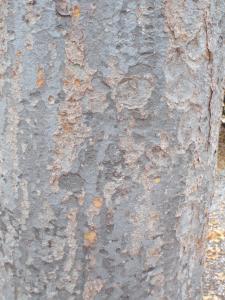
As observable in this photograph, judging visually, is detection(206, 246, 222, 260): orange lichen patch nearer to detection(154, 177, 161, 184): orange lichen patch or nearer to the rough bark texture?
the rough bark texture

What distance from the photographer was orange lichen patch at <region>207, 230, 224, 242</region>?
3.78m

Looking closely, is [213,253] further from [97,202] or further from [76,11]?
[76,11]

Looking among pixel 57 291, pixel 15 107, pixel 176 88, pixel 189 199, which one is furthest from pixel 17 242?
pixel 176 88

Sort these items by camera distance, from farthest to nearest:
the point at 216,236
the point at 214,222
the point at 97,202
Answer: the point at 214,222 < the point at 216,236 < the point at 97,202

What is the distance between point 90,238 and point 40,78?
0.42 meters

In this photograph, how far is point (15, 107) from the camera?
1108mm

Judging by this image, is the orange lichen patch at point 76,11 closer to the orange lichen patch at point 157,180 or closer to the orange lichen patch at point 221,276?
the orange lichen patch at point 157,180

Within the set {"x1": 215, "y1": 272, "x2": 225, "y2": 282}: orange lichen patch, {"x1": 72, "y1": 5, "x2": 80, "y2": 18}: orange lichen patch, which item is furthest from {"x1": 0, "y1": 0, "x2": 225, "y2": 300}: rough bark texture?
{"x1": 215, "y1": 272, "x2": 225, "y2": 282}: orange lichen patch

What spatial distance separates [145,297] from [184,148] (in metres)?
0.42

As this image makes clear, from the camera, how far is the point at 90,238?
1.16 m

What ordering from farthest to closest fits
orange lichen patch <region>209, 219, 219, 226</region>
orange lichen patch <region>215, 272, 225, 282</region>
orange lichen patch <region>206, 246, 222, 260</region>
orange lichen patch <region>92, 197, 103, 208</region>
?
1. orange lichen patch <region>209, 219, 219, 226</region>
2. orange lichen patch <region>206, 246, 222, 260</region>
3. orange lichen patch <region>215, 272, 225, 282</region>
4. orange lichen patch <region>92, 197, 103, 208</region>

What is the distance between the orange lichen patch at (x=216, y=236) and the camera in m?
3.78

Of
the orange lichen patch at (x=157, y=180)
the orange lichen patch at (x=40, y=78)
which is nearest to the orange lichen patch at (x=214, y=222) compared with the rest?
the orange lichen patch at (x=157, y=180)

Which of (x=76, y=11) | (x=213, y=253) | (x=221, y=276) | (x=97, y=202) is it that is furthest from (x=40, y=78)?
(x=213, y=253)
